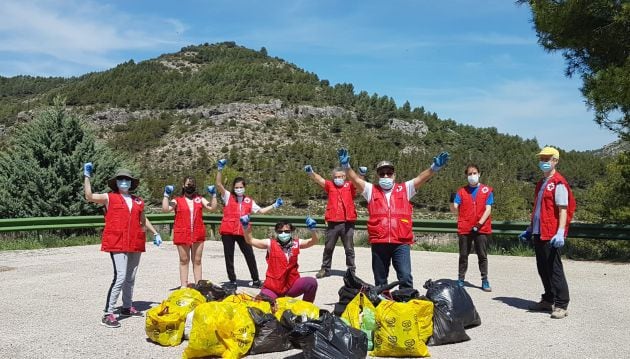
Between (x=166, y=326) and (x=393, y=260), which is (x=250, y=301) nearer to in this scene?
(x=166, y=326)

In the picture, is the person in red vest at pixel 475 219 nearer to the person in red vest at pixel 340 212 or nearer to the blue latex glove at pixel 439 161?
the person in red vest at pixel 340 212

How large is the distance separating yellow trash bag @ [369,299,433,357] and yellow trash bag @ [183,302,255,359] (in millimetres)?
1275

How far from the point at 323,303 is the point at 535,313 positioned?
2.84m

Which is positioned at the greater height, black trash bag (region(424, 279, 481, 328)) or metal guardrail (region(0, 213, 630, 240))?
metal guardrail (region(0, 213, 630, 240))

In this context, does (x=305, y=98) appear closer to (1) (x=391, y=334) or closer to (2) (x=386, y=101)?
(2) (x=386, y=101)

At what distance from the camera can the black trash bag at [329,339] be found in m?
4.69

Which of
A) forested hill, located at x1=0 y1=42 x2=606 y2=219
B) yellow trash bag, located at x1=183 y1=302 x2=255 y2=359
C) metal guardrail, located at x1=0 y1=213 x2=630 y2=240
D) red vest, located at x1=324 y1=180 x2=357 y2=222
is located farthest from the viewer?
forested hill, located at x1=0 y1=42 x2=606 y2=219

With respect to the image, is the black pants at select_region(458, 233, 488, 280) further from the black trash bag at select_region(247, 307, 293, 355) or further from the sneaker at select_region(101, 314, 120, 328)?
the sneaker at select_region(101, 314, 120, 328)

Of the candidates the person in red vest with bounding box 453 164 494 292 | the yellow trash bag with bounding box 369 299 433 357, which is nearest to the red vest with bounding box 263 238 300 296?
the yellow trash bag with bounding box 369 299 433 357

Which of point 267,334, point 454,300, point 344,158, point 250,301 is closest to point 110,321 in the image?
point 250,301

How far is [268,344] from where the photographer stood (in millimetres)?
5391

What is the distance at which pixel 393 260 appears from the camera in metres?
6.54

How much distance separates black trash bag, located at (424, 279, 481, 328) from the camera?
19.9 feet

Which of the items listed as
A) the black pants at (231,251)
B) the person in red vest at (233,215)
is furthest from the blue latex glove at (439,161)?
the black pants at (231,251)
